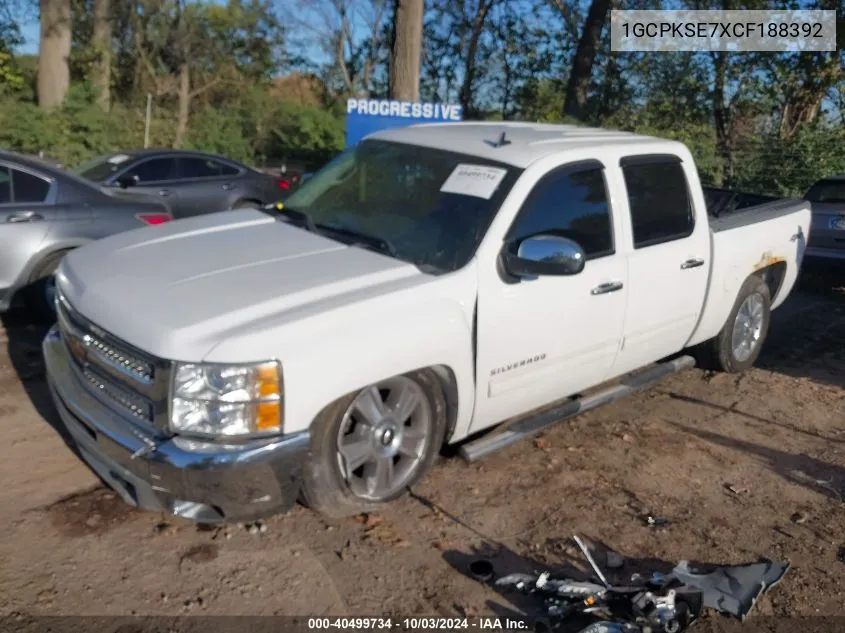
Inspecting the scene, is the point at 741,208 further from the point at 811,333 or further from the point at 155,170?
the point at 155,170

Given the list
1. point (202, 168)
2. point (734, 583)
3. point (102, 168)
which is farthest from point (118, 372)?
point (202, 168)

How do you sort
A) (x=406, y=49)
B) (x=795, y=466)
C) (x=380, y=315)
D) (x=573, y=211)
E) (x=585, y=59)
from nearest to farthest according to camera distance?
1. (x=380, y=315)
2. (x=573, y=211)
3. (x=795, y=466)
4. (x=406, y=49)
5. (x=585, y=59)

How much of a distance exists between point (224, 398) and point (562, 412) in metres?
2.26

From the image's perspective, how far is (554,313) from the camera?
15.5 feet

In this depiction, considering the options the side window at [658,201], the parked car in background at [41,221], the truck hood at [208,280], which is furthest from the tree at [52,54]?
the side window at [658,201]

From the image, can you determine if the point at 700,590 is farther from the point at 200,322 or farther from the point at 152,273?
the point at 152,273

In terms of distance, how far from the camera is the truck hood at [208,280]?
3682 millimetres

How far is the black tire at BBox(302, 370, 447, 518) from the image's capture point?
3848mm

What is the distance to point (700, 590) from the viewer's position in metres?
3.71

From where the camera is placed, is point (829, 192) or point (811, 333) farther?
point (829, 192)

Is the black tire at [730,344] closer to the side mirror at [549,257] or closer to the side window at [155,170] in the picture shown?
the side mirror at [549,257]

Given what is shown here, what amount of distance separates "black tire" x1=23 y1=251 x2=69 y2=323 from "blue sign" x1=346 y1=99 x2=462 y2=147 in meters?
5.40

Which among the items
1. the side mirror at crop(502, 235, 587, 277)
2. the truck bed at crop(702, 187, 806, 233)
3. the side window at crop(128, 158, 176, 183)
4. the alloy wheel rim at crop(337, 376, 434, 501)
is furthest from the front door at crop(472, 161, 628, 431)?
the side window at crop(128, 158, 176, 183)

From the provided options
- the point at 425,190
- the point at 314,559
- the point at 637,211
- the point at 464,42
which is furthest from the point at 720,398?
the point at 464,42
